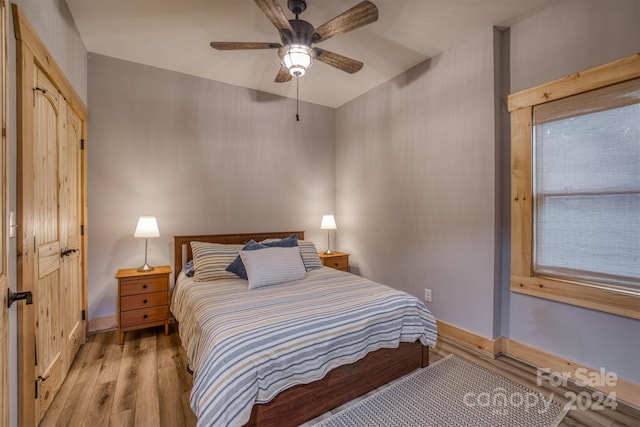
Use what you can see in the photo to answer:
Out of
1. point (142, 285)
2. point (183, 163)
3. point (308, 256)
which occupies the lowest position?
point (142, 285)

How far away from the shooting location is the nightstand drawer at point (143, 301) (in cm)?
273

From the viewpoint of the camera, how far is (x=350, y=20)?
1.85 m

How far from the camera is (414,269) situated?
3.27m

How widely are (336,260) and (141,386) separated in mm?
2492

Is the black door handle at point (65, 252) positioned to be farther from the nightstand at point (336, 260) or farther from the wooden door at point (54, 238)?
the nightstand at point (336, 260)

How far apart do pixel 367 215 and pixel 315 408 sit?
2.57 meters

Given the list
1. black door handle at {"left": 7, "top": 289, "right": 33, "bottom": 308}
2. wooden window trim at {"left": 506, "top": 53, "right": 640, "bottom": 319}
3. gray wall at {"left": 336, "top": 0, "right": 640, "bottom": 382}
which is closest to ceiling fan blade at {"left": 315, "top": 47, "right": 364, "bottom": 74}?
gray wall at {"left": 336, "top": 0, "right": 640, "bottom": 382}

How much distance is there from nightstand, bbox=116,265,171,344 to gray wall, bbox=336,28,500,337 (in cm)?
245

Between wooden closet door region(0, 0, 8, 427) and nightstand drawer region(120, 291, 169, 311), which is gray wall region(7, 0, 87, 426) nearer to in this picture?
wooden closet door region(0, 0, 8, 427)

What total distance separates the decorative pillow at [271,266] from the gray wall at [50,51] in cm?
140

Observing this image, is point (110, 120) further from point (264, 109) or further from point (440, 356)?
point (440, 356)

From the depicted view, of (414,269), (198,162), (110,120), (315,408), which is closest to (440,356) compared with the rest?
(414,269)

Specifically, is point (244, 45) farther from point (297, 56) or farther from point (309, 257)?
point (309, 257)

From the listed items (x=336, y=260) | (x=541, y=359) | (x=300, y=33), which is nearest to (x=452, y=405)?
(x=541, y=359)
